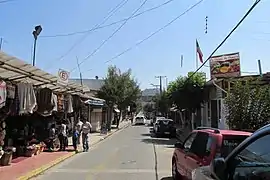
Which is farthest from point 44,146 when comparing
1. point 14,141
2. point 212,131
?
point 212,131

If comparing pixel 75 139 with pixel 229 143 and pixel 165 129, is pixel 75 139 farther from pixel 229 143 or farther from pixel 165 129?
pixel 165 129

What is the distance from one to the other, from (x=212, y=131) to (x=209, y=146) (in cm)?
55

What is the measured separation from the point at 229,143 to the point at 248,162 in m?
4.12

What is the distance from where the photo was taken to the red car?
8156mm

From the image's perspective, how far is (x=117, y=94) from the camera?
1982 inches

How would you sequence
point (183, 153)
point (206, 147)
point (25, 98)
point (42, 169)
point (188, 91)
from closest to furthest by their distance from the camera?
1. point (206, 147)
2. point (183, 153)
3. point (42, 169)
4. point (25, 98)
5. point (188, 91)

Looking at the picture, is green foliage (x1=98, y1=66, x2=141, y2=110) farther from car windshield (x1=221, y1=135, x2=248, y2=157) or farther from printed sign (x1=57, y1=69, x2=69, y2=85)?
car windshield (x1=221, y1=135, x2=248, y2=157)

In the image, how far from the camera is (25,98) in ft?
50.4

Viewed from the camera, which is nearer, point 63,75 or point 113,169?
point 113,169

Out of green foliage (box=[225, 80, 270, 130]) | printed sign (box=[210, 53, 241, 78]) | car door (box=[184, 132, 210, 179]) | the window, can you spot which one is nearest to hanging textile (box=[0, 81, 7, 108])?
car door (box=[184, 132, 210, 179])

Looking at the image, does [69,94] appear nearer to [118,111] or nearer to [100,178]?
[100,178]

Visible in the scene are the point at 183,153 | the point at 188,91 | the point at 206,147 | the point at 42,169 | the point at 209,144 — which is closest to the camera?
the point at 209,144

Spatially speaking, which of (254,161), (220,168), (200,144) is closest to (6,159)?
(200,144)

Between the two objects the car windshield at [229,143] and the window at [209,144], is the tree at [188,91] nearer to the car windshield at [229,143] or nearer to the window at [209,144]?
the window at [209,144]
